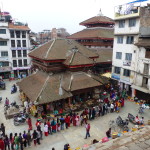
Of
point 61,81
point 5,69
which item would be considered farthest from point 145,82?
point 5,69

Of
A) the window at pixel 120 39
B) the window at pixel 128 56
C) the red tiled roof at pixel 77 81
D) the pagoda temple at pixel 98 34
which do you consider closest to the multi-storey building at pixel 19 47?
the pagoda temple at pixel 98 34

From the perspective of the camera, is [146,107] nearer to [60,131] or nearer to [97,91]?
[97,91]

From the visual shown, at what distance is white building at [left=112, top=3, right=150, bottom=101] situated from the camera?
2192cm

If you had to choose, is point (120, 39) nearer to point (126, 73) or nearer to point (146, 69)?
point (126, 73)

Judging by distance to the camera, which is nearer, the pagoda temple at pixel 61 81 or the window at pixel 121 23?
the pagoda temple at pixel 61 81

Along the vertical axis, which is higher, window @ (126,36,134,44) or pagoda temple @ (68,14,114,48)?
pagoda temple @ (68,14,114,48)

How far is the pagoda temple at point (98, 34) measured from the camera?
3385 cm

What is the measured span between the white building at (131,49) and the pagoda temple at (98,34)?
26.2ft

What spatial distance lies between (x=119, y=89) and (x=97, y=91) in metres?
5.77

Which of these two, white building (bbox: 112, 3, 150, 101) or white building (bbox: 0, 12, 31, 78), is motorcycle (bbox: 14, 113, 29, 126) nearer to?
white building (bbox: 112, 3, 150, 101)

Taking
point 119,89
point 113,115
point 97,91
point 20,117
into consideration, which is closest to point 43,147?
point 20,117

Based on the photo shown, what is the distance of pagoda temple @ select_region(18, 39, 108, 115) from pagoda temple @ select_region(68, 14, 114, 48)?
44.4 feet

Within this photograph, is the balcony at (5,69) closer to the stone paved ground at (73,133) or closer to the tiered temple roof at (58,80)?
the tiered temple roof at (58,80)

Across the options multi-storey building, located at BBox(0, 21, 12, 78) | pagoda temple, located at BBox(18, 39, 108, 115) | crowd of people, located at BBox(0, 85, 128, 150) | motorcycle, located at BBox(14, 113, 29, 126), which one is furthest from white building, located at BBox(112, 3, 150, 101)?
multi-storey building, located at BBox(0, 21, 12, 78)
